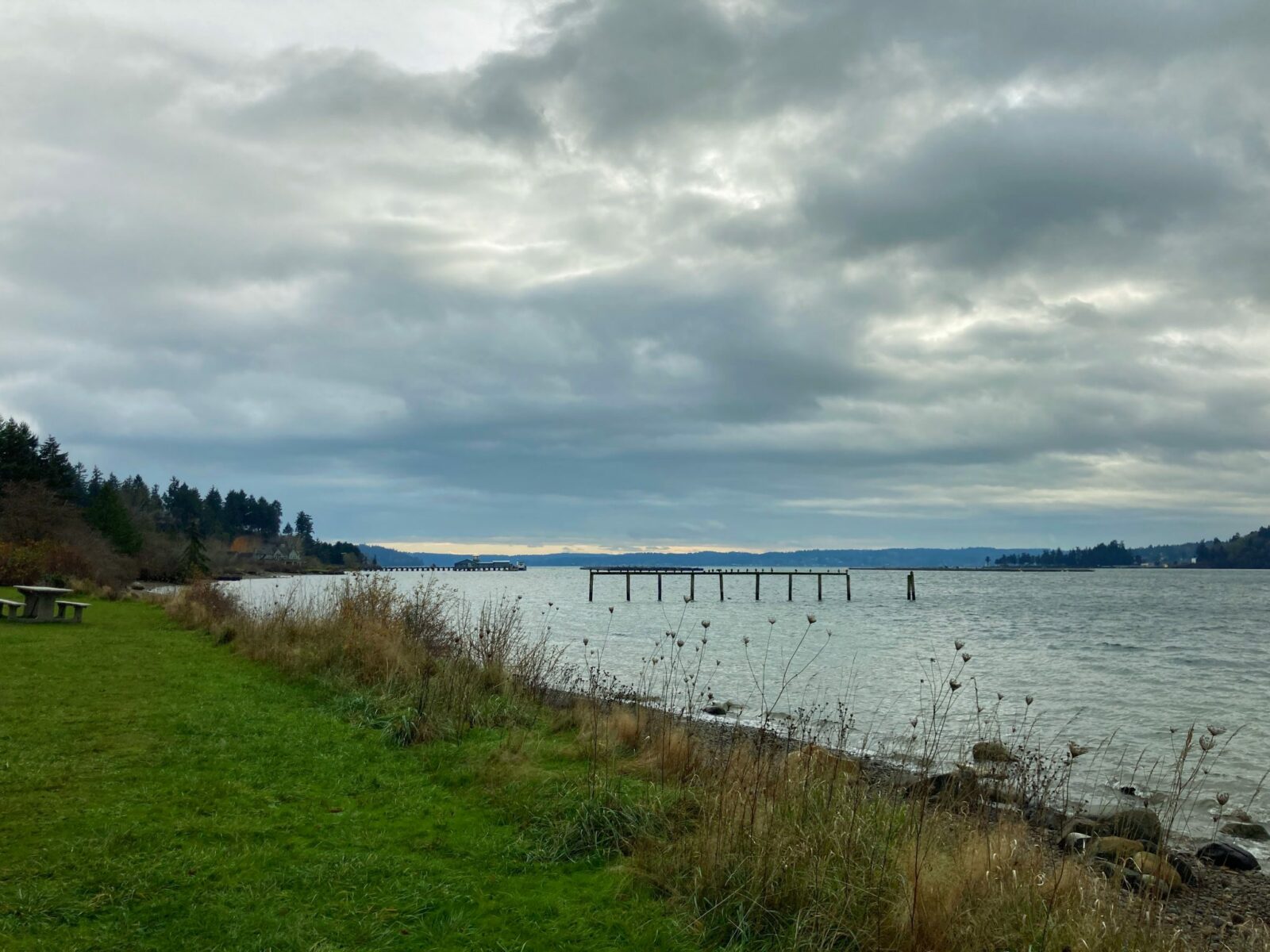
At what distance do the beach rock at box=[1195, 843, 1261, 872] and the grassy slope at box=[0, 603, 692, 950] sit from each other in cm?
806

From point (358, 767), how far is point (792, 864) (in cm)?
509

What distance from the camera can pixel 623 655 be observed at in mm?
30438

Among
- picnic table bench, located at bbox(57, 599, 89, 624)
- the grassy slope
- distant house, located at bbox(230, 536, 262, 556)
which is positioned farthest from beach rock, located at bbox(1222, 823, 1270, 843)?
distant house, located at bbox(230, 536, 262, 556)

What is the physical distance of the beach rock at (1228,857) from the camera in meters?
10.2

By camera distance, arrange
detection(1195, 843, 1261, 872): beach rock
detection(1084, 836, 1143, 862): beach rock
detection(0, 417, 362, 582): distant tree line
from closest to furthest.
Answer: detection(1084, 836, 1143, 862): beach rock → detection(1195, 843, 1261, 872): beach rock → detection(0, 417, 362, 582): distant tree line

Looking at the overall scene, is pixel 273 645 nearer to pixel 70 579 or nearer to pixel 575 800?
pixel 575 800

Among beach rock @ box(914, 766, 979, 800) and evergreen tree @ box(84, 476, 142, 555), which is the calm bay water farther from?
evergreen tree @ box(84, 476, 142, 555)

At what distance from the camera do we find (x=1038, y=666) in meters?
31.0

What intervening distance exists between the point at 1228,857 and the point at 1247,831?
6.44ft

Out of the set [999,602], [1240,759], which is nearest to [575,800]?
[1240,759]

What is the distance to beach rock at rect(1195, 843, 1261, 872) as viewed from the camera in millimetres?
10195

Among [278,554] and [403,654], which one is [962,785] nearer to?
[403,654]

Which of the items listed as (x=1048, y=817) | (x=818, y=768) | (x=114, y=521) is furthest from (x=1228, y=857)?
(x=114, y=521)

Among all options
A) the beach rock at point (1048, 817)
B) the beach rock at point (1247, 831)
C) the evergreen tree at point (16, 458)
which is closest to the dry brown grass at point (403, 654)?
the beach rock at point (1048, 817)
